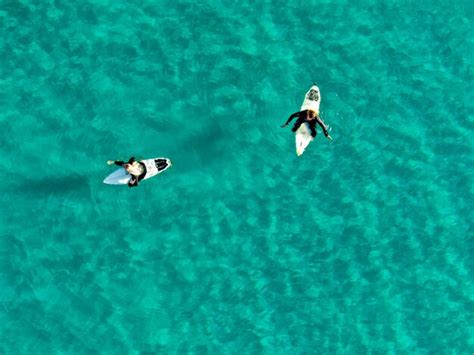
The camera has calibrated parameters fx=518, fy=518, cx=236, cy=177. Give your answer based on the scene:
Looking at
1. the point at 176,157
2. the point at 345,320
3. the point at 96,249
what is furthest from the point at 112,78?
the point at 345,320

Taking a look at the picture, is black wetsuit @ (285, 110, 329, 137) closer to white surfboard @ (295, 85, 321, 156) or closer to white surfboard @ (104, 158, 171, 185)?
white surfboard @ (295, 85, 321, 156)

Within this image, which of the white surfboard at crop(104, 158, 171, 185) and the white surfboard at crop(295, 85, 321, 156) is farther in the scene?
the white surfboard at crop(295, 85, 321, 156)

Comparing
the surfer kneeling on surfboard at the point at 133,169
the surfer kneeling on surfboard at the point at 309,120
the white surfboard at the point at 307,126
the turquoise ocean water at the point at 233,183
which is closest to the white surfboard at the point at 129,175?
the surfer kneeling on surfboard at the point at 133,169

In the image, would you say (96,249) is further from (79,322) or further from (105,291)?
(79,322)

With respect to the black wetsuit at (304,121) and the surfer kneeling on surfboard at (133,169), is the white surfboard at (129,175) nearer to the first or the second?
the surfer kneeling on surfboard at (133,169)

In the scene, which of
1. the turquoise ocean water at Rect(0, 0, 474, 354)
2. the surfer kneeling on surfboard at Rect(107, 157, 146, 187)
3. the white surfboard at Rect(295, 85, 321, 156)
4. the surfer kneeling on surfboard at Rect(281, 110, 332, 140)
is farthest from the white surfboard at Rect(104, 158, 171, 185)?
the white surfboard at Rect(295, 85, 321, 156)

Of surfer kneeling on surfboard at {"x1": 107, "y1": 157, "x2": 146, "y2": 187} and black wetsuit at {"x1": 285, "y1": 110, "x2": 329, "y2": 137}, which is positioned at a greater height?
black wetsuit at {"x1": 285, "y1": 110, "x2": 329, "y2": 137}

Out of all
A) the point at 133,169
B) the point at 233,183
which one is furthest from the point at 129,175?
the point at 233,183
